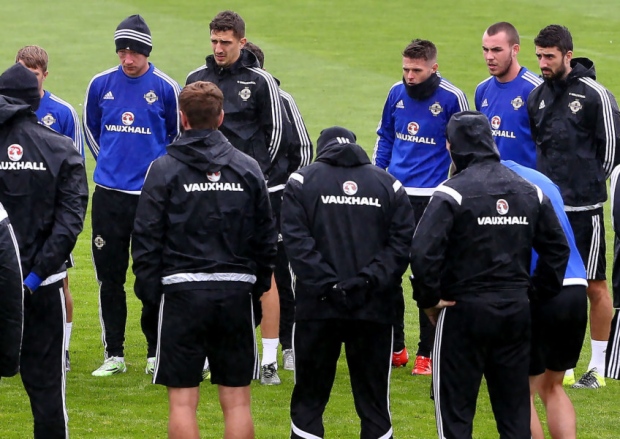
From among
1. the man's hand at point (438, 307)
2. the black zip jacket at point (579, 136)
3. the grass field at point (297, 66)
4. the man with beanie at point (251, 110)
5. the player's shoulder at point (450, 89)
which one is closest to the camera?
the man's hand at point (438, 307)

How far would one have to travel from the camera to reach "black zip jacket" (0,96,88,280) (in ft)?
19.6

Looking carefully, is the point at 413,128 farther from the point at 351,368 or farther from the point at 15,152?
the point at 15,152

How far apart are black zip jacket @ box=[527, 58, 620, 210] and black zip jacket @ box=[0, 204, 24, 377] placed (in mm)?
4010

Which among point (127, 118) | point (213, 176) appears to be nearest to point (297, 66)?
point (127, 118)

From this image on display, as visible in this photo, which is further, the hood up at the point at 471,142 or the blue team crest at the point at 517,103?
the blue team crest at the point at 517,103

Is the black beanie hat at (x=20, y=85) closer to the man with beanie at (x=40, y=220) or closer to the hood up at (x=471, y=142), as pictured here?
the man with beanie at (x=40, y=220)

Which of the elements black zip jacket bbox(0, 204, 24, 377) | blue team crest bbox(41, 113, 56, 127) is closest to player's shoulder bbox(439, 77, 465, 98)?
blue team crest bbox(41, 113, 56, 127)

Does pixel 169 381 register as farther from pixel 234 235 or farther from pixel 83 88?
pixel 83 88

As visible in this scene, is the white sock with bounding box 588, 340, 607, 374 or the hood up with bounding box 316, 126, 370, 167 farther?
the white sock with bounding box 588, 340, 607, 374

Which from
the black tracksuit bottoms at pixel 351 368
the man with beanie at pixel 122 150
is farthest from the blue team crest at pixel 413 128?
the black tracksuit bottoms at pixel 351 368

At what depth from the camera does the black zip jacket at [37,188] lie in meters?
5.98

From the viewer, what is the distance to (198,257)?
589cm

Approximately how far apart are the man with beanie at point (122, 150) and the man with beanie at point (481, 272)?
289cm

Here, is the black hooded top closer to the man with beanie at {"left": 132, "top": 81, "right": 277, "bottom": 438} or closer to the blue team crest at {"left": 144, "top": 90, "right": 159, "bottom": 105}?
the man with beanie at {"left": 132, "top": 81, "right": 277, "bottom": 438}
